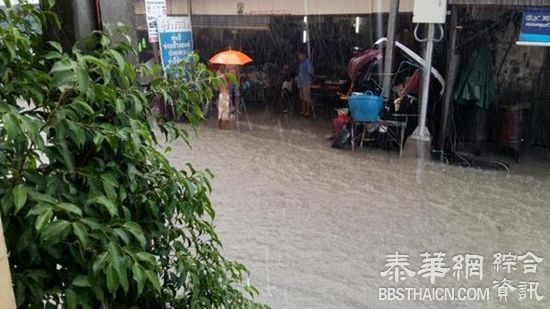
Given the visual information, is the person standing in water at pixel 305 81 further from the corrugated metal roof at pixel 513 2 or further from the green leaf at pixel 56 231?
the green leaf at pixel 56 231

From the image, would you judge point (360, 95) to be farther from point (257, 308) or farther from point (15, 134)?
point (15, 134)

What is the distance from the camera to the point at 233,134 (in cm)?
1152

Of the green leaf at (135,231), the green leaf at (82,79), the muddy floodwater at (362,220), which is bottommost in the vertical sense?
the muddy floodwater at (362,220)

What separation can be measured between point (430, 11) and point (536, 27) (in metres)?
1.61

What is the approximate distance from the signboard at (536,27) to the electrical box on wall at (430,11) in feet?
3.99

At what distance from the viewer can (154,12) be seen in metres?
6.83

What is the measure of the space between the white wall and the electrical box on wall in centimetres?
147

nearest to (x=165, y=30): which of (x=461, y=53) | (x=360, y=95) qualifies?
(x=360, y=95)

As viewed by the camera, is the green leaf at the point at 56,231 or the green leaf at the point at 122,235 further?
the green leaf at the point at 122,235

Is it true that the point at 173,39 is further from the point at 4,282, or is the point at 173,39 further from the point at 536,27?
the point at 4,282

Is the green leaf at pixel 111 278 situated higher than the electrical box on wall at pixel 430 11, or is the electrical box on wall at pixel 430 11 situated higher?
the electrical box on wall at pixel 430 11

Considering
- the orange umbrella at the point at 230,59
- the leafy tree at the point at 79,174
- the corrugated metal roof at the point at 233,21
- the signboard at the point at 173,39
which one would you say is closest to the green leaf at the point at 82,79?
the leafy tree at the point at 79,174

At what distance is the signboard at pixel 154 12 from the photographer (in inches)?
264

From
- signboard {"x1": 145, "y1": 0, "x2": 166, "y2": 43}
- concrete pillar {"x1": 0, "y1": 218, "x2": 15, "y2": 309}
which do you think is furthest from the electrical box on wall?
concrete pillar {"x1": 0, "y1": 218, "x2": 15, "y2": 309}
